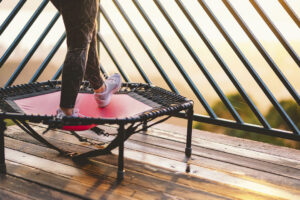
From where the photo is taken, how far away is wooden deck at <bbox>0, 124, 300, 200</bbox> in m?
1.45

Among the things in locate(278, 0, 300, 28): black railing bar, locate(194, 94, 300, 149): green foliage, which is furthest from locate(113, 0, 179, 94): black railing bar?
locate(278, 0, 300, 28): black railing bar

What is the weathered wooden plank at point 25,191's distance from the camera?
137cm

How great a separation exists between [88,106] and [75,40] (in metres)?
0.55

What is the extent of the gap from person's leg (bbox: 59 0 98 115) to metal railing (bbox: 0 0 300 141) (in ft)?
3.06

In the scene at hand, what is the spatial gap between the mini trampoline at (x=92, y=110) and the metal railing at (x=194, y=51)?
339 millimetres

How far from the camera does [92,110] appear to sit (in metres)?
1.81

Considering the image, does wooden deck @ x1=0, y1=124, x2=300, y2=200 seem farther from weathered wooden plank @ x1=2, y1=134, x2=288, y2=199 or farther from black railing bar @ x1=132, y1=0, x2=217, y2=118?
black railing bar @ x1=132, y1=0, x2=217, y2=118

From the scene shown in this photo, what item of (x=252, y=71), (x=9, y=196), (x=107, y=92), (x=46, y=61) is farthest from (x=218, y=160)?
(x=46, y=61)

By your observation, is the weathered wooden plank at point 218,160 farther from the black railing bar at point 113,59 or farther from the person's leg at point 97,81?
the black railing bar at point 113,59

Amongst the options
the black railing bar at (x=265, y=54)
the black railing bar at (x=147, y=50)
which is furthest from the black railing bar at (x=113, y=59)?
the black railing bar at (x=265, y=54)

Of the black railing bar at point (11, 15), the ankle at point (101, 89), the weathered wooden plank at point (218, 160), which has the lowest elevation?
the weathered wooden plank at point (218, 160)

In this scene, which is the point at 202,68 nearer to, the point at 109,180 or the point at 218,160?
the point at 218,160

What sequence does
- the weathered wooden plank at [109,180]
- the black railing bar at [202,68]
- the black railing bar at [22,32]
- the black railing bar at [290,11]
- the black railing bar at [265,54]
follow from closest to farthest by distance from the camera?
the weathered wooden plank at [109,180]
the black railing bar at [290,11]
the black railing bar at [265,54]
the black railing bar at [202,68]
the black railing bar at [22,32]

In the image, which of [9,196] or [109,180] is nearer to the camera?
[9,196]
